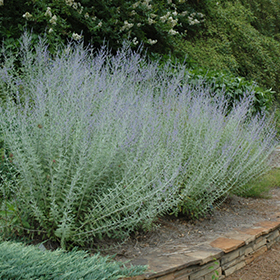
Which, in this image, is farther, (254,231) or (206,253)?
(254,231)

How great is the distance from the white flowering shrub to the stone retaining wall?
3819mm

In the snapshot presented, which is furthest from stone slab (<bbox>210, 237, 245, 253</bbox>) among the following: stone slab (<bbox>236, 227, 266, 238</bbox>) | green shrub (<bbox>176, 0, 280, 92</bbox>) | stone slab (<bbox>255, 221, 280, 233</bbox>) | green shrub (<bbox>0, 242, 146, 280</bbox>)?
green shrub (<bbox>176, 0, 280, 92</bbox>)

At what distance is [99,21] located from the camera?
6383mm

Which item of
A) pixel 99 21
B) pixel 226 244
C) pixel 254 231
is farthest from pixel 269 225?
pixel 99 21

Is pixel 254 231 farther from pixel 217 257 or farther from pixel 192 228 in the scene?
pixel 217 257

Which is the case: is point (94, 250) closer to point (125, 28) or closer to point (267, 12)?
point (125, 28)

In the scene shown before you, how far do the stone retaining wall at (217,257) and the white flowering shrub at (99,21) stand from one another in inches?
150

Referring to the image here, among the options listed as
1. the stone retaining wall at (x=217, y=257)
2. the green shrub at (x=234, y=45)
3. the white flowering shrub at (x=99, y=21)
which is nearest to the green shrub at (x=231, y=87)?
the white flowering shrub at (x=99, y=21)

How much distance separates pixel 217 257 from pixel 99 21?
17.0 ft

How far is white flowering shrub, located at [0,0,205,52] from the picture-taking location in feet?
18.7

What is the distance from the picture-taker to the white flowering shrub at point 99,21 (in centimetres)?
570

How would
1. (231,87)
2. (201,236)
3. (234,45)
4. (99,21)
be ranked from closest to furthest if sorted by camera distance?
(201,236) < (99,21) < (231,87) < (234,45)

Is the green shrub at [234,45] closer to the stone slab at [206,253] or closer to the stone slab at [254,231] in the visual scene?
the stone slab at [254,231]

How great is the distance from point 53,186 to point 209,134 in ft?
5.46
